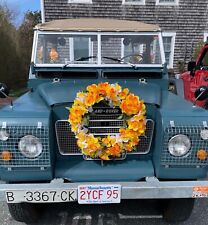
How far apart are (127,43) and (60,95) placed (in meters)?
1.54

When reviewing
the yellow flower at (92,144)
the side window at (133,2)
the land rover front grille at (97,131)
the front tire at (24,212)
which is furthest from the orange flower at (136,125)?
the side window at (133,2)

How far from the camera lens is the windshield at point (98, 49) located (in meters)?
4.04

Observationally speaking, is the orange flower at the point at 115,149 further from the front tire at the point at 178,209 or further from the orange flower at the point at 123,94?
the front tire at the point at 178,209

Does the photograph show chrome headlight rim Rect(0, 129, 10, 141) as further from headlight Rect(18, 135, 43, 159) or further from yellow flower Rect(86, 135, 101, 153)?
yellow flower Rect(86, 135, 101, 153)

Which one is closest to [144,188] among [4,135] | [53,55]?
[4,135]

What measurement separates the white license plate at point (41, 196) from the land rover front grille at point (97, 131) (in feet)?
1.49

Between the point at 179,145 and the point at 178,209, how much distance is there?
0.85 meters

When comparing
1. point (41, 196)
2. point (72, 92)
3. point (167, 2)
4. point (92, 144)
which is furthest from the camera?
point (167, 2)

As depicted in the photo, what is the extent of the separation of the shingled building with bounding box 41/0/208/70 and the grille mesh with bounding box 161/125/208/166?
484 inches

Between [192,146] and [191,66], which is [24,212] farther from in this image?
[191,66]

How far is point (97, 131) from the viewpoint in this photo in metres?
2.91

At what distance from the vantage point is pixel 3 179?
9.27 ft

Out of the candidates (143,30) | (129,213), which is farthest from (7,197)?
(143,30)

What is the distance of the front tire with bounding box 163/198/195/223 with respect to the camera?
10.6 feet
